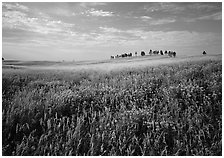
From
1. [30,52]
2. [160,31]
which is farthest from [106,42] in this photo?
[30,52]

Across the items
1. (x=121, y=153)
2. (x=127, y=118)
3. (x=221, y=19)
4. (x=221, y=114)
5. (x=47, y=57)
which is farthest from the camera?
(x=47, y=57)

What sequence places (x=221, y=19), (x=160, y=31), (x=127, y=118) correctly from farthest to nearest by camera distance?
(x=160, y=31), (x=221, y=19), (x=127, y=118)

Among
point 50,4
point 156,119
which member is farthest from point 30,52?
point 156,119

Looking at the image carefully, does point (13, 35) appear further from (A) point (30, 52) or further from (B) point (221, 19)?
(B) point (221, 19)

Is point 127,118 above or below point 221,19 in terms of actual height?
below

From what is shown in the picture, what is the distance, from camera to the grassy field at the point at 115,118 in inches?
94.7

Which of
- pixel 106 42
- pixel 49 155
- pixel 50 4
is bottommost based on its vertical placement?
pixel 49 155

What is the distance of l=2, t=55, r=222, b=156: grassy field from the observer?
2.40 meters

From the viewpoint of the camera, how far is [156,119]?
2.96 m

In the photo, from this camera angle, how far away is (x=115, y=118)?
2873 mm

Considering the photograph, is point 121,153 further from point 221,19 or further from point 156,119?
point 221,19

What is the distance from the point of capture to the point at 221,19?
12.4 ft

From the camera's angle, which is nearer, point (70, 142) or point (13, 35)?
point (70, 142)

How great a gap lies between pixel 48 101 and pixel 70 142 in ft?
3.76
